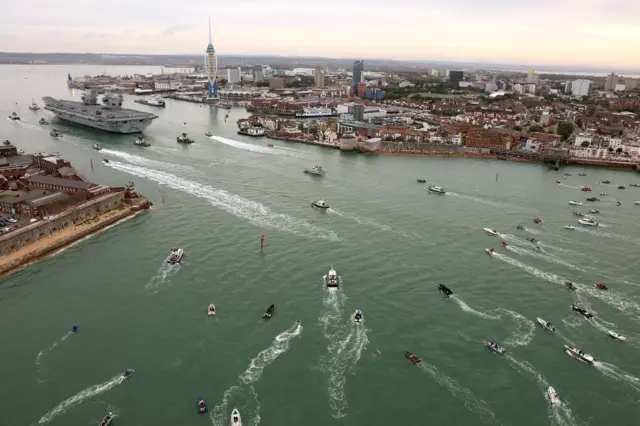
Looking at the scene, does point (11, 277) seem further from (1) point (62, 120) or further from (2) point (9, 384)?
(1) point (62, 120)

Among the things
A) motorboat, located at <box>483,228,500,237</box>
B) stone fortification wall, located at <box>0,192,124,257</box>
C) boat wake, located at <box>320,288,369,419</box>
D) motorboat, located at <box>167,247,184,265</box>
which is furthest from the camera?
motorboat, located at <box>483,228,500,237</box>

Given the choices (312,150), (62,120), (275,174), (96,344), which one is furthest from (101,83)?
(96,344)

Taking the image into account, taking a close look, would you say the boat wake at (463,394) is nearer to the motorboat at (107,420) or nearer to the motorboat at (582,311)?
the motorboat at (582,311)

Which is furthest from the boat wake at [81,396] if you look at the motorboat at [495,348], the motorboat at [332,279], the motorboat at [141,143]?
the motorboat at [141,143]

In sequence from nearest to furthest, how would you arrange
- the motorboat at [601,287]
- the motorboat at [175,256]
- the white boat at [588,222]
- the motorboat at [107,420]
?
the motorboat at [107,420]
the motorboat at [601,287]
the motorboat at [175,256]
the white boat at [588,222]

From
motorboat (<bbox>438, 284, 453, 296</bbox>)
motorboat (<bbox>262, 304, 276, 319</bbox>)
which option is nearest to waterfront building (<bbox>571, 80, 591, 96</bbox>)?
motorboat (<bbox>438, 284, 453, 296</bbox>)

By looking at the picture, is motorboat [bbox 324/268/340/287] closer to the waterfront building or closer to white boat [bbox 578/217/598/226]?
white boat [bbox 578/217/598/226]

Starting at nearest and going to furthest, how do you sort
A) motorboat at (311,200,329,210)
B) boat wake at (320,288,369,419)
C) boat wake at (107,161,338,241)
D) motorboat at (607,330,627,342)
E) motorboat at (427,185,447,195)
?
boat wake at (320,288,369,419), motorboat at (607,330,627,342), boat wake at (107,161,338,241), motorboat at (311,200,329,210), motorboat at (427,185,447,195)
